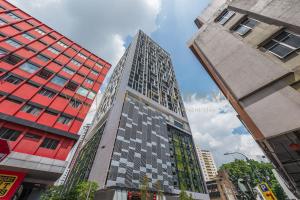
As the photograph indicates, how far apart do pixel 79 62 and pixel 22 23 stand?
12.1 meters

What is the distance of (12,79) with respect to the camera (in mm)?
19125

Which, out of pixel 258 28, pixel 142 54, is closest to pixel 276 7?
pixel 258 28

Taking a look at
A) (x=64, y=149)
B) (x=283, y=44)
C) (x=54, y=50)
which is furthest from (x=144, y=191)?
(x=54, y=50)

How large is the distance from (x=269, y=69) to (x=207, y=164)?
154915 millimetres

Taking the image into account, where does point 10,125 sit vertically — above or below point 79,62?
below

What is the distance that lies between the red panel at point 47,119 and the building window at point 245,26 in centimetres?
2300

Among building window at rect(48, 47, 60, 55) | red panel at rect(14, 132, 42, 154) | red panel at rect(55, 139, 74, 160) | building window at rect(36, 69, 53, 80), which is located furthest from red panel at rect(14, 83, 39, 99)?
building window at rect(48, 47, 60, 55)

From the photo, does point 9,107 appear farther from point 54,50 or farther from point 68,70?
point 54,50

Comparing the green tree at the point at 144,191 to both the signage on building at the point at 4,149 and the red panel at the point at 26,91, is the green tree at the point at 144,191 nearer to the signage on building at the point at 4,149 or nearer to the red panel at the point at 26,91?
the signage on building at the point at 4,149

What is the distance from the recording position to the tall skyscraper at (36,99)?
15.1m

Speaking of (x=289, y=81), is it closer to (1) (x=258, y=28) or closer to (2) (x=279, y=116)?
(2) (x=279, y=116)

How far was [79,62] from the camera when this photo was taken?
30.2 meters

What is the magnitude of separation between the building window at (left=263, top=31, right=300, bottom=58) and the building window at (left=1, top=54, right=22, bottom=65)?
29855 millimetres

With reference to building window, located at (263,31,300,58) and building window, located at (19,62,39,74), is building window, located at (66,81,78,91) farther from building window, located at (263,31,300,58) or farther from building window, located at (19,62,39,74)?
building window, located at (263,31,300,58)
